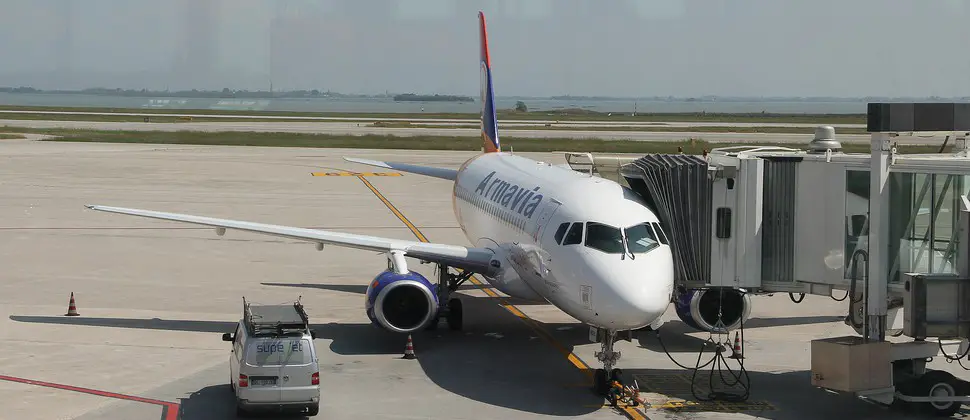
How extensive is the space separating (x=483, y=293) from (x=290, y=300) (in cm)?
593

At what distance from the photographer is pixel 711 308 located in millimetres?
26625

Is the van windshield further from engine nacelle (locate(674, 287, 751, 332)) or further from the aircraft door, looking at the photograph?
engine nacelle (locate(674, 287, 751, 332))

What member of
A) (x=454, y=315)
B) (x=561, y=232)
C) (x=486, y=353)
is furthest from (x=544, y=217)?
(x=454, y=315)

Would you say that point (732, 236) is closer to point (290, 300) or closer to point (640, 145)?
point (290, 300)

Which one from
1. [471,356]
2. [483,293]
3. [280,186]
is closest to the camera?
[471,356]

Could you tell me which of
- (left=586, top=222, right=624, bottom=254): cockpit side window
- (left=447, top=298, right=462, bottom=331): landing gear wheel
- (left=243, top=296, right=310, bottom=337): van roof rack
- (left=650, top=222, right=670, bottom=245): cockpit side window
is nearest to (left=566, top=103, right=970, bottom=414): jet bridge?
(left=650, top=222, right=670, bottom=245): cockpit side window

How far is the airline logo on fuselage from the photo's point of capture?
26.7m

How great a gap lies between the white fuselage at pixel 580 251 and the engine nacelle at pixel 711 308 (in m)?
3.11

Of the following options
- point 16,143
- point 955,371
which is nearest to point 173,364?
point 955,371

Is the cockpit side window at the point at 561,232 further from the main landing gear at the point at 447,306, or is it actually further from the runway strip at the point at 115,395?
the runway strip at the point at 115,395

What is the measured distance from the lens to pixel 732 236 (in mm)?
23516

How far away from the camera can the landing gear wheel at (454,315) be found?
29406 mm

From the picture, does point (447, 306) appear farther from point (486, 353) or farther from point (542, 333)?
point (486, 353)

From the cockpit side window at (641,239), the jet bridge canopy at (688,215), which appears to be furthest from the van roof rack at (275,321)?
the jet bridge canopy at (688,215)
